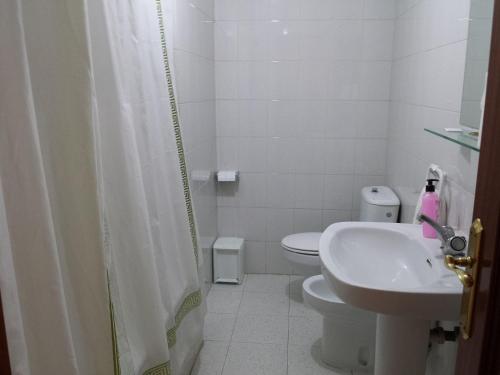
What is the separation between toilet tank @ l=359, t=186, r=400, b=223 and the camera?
8.65 feet

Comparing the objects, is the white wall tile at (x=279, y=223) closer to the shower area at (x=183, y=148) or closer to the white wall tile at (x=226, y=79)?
the shower area at (x=183, y=148)

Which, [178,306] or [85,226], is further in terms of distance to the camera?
[178,306]

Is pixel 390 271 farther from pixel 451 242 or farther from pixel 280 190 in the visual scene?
pixel 280 190

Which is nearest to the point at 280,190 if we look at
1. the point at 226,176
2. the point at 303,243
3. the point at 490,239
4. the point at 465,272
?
the point at 226,176

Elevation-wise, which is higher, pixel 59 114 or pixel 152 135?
pixel 59 114

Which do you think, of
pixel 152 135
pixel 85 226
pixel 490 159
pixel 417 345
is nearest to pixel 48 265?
pixel 85 226

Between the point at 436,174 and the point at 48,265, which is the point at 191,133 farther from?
the point at 48,265

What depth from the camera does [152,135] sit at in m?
1.69

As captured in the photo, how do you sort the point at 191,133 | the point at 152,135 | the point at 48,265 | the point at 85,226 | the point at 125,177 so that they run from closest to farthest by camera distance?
the point at 48,265, the point at 85,226, the point at 125,177, the point at 152,135, the point at 191,133

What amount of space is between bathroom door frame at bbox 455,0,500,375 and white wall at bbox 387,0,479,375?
0.76 meters

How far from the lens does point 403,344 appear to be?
150cm

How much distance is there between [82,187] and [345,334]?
1.66 meters

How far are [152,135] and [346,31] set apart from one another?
189 centimetres

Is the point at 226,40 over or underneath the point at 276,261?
over
